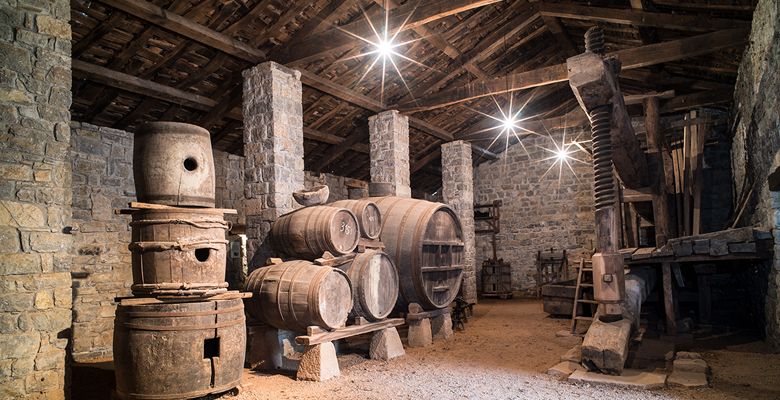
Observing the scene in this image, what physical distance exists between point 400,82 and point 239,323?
5.96 meters

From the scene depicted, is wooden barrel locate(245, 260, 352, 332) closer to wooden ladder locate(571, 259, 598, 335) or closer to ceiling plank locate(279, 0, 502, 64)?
ceiling plank locate(279, 0, 502, 64)

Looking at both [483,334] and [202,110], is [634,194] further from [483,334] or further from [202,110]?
[202,110]

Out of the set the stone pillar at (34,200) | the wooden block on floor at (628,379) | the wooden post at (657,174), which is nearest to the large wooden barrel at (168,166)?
the stone pillar at (34,200)

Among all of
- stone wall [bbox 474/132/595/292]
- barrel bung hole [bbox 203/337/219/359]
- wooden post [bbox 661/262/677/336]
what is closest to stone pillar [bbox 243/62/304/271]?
barrel bung hole [bbox 203/337/219/359]

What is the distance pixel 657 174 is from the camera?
7637 millimetres

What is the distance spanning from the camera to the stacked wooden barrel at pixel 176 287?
3682 millimetres

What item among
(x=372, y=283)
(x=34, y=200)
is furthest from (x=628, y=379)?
(x=34, y=200)

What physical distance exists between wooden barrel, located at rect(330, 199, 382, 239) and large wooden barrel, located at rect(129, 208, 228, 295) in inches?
84.0

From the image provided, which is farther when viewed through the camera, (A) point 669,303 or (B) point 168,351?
(A) point 669,303

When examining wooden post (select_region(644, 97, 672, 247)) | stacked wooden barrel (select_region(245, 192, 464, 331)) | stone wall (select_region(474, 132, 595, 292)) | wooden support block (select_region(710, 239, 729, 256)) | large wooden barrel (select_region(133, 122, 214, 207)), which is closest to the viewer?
large wooden barrel (select_region(133, 122, 214, 207))

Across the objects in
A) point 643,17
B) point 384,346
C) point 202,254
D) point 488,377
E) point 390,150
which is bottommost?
point 488,377

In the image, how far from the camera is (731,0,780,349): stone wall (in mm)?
4938

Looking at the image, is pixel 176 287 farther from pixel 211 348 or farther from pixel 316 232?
pixel 316 232

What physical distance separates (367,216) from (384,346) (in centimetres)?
155
